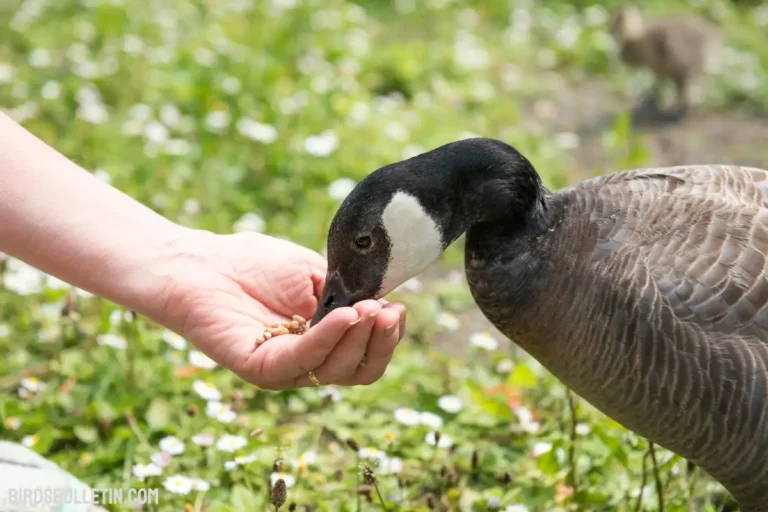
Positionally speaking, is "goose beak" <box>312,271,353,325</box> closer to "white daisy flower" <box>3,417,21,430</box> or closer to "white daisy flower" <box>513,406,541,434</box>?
"white daisy flower" <box>513,406,541,434</box>

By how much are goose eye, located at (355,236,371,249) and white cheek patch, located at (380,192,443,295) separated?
0.06m

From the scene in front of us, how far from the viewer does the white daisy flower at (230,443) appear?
109 inches

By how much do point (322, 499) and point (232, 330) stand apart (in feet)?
2.35

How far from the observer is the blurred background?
2.92 meters

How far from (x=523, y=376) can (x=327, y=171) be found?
1836 millimetres

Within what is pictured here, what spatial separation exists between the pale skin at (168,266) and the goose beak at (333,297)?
127 millimetres

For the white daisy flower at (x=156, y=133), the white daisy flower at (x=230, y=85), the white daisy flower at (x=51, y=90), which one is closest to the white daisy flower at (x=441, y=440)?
the white daisy flower at (x=156, y=133)

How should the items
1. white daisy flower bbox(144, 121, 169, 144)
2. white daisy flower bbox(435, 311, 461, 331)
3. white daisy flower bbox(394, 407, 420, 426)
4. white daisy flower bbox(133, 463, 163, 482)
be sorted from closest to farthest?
white daisy flower bbox(133, 463, 163, 482) < white daisy flower bbox(394, 407, 420, 426) < white daisy flower bbox(435, 311, 461, 331) < white daisy flower bbox(144, 121, 169, 144)

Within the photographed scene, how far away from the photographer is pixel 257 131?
4.89 meters

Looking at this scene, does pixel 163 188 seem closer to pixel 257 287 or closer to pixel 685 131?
pixel 257 287

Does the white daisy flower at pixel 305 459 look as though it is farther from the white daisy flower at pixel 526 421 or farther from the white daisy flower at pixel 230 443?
the white daisy flower at pixel 526 421

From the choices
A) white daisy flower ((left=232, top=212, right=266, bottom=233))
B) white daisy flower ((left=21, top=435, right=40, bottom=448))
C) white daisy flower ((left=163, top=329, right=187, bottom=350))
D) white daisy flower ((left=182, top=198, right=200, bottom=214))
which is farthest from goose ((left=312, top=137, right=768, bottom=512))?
white daisy flower ((left=182, top=198, right=200, bottom=214))

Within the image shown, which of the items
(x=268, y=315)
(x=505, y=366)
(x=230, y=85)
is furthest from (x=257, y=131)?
(x=268, y=315)

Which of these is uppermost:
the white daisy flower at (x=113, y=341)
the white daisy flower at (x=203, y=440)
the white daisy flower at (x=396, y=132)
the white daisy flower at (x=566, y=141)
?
the white daisy flower at (x=566, y=141)
